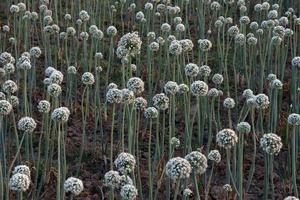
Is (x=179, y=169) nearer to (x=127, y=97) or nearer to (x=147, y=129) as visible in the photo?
(x=127, y=97)

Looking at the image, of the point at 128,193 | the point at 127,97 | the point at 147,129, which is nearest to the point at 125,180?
the point at 128,193

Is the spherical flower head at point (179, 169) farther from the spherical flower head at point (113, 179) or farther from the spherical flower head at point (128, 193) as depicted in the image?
the spherical flower head at point (113, 179)

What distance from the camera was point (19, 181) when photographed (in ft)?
10.6

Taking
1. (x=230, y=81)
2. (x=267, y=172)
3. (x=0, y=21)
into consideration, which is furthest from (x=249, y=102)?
(x=0, y=21)

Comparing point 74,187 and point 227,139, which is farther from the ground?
point 227,139

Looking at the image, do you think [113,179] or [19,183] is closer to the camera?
[19,183]

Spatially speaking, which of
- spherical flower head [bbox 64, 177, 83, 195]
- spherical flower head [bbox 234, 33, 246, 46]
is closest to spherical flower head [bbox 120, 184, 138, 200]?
spherical flower head [bbox 64, 177, 83, 195]

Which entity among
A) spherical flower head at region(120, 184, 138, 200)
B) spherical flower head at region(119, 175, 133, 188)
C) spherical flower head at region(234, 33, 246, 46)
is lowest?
spherical flower head at region(120, 184, 138, 200)

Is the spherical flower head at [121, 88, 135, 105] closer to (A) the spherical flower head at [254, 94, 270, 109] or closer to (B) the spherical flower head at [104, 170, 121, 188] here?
(B) the spherical flower head at [104, 170, 121, 188]

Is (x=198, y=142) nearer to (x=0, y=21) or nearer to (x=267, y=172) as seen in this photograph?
(x=267, y=172)

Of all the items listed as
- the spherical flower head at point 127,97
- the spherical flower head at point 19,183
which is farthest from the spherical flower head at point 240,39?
the spherical flower head at point 19,183

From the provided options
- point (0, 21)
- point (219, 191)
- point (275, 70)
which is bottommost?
point (219, 191)

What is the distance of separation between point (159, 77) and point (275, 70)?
4.13 ft

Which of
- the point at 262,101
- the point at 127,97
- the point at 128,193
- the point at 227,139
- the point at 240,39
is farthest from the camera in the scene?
the point at 240,39
